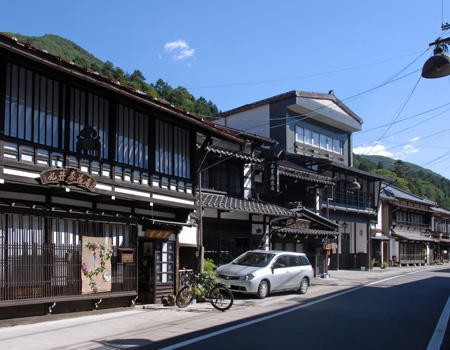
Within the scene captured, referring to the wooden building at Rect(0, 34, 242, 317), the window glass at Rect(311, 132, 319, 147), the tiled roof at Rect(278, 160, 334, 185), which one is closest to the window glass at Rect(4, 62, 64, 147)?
the wooden building at Rect(0, 34, 242, 317)

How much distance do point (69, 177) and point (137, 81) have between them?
56764mm

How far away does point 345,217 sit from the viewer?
3312 centimetres

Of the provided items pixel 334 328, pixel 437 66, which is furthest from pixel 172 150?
pixel 437 66

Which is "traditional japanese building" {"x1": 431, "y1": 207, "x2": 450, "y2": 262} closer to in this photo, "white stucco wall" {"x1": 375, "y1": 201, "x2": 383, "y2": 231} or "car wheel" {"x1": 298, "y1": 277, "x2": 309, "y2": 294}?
"white stucco wall" {"x1": 375, "y1": 201, "x2": 383, "y2": 231}

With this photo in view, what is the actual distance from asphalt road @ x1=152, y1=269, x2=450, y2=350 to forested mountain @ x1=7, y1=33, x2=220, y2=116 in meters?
17.3

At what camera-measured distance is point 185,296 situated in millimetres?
13703

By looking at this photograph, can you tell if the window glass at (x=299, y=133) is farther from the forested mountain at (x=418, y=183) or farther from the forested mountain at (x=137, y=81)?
the forested mountain at (x=418, y=183)

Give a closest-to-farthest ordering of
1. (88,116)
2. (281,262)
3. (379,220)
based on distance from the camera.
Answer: (88,116), (281,262), (379,220)

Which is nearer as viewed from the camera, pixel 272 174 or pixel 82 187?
pixel 82 187

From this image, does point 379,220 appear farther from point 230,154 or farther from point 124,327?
point 124,327

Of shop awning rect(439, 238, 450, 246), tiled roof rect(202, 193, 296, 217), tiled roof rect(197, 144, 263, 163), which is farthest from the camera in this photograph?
shop awning rect(439, 238, 450, 246)

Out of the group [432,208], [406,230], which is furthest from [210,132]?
[432,208]

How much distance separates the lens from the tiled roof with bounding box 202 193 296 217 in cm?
1836

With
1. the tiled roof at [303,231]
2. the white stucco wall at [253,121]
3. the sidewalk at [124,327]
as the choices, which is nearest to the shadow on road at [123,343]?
the sidewalk at [124,327]
